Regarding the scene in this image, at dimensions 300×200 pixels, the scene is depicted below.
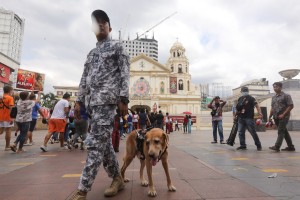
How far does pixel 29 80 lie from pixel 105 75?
32665 millimetres

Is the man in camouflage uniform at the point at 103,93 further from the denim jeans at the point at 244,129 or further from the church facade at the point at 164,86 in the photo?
the church facade at the point at 164,86

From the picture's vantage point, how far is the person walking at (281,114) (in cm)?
591


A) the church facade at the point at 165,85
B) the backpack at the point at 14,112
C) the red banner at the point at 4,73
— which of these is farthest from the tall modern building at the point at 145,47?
the backpack at the point at 14,112

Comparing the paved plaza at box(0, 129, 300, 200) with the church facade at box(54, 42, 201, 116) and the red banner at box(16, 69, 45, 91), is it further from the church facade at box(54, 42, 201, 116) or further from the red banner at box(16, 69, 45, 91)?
the church facade at box(54, 42, 201, 116)

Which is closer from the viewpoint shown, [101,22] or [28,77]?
[101,22]

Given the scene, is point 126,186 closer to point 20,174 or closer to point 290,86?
point 20,174

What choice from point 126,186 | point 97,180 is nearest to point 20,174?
point 97,180

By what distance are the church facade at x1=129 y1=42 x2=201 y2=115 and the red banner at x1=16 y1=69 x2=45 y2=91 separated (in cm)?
2316

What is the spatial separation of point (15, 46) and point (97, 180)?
86.2 meters

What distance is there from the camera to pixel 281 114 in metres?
6.02

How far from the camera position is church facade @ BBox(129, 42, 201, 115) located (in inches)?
2179

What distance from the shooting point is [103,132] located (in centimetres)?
246

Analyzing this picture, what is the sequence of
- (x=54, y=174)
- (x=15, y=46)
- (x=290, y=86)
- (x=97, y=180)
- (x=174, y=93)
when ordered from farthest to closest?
(x=15, y=46) < (x=174, y=93) < (x=290, y=86) < (x=54, y=174) < (x=97, y=180)

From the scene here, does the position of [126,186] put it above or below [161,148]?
below
